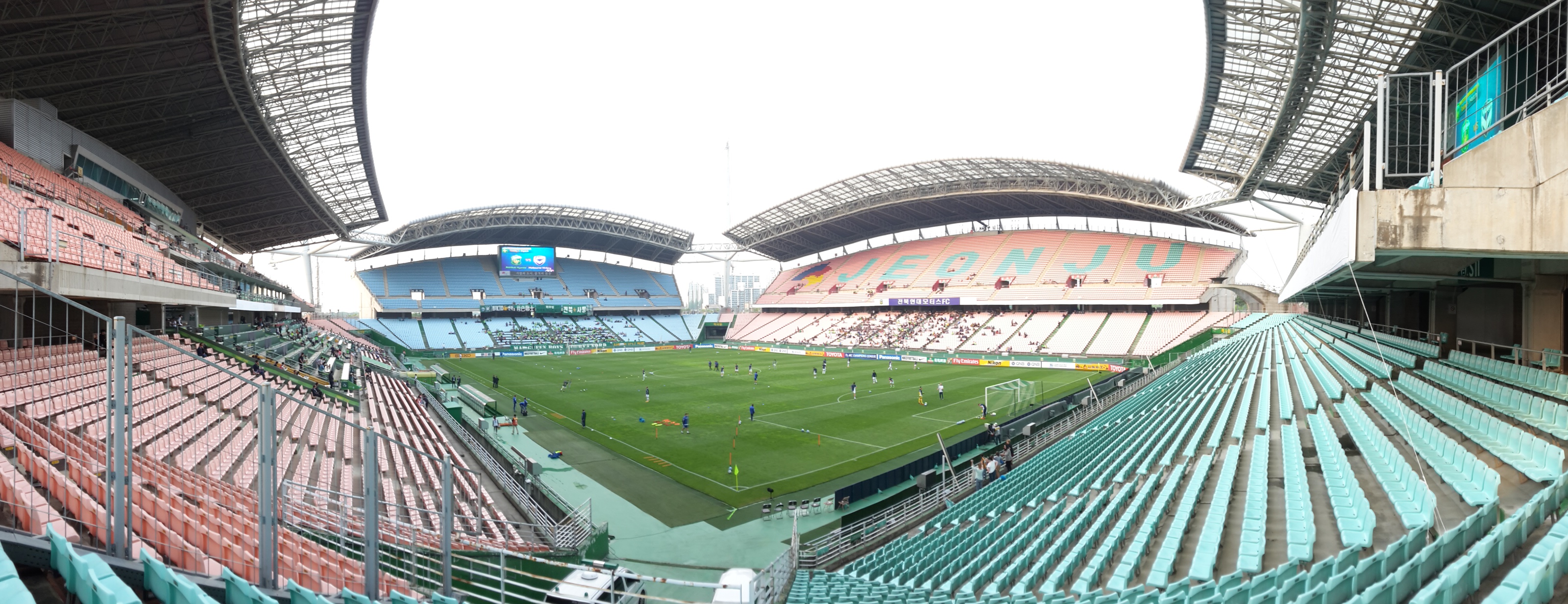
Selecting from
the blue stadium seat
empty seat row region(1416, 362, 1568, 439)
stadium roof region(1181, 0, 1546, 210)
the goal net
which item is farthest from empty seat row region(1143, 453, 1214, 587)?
the blue stadium seat

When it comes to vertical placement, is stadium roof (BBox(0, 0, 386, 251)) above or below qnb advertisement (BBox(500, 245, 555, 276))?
above

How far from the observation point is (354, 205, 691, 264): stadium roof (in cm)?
6056

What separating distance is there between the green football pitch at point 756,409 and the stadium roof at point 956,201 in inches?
581

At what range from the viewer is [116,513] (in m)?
5.41

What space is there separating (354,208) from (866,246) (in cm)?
5158

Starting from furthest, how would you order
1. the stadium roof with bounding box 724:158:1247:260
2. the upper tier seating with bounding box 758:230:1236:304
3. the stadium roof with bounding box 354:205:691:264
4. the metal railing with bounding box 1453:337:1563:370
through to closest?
1. the stadium roof with bounding box 354:205:691:264
2. the upper tier seating with bounding box 758:230:1236:304
3. the stadium roof with bounding box 724:158:1247:260
4. the metal railing with bounding box 1453:337:1563:370

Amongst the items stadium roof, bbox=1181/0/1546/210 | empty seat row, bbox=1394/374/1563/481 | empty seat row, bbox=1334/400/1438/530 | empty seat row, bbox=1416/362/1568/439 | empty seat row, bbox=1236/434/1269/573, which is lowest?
empty seat row, bbox=1236/434/1269/573

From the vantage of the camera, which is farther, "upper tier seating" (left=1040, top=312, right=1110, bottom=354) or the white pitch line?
"upper tier seating" (left=1040, top=312, right=1110, bottom=354)

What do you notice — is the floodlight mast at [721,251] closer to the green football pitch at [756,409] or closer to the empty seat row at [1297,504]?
the green football pitch at [756,409]

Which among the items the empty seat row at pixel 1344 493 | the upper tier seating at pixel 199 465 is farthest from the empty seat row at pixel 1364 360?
the upper tier seating at pixel 199 465

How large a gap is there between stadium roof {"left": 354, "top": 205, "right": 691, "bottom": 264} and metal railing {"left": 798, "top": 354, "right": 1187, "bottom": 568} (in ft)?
171

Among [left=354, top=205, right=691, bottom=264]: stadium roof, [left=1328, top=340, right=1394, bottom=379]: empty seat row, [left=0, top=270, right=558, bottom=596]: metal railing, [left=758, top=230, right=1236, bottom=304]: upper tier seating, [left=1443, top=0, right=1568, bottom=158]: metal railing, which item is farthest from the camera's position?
[left=354, top=205, right=691, bottom=264]: stadium roof

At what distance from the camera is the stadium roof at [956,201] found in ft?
161

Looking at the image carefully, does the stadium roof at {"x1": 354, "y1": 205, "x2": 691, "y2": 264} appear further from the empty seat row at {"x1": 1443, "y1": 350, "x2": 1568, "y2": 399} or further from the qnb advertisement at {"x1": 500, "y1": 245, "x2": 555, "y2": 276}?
the empty seat row at {"x1": 1443, "y1": 350, "x2": 1568, "y2": 399}
